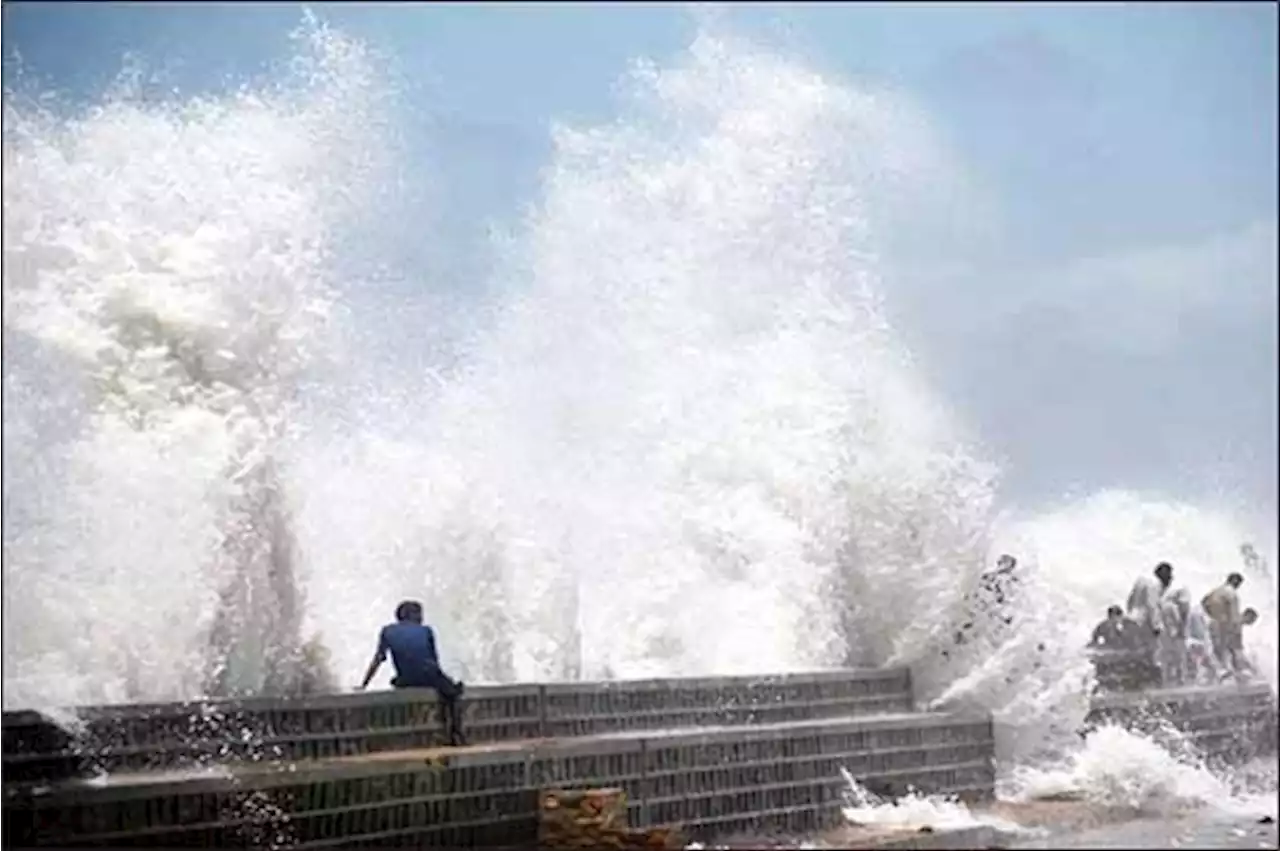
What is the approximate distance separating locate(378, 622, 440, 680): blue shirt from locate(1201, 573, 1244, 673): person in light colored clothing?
18.3ft

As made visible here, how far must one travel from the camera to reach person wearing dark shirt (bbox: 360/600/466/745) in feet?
24.4

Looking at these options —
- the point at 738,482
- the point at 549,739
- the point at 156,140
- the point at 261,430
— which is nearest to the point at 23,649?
the point at 261,430

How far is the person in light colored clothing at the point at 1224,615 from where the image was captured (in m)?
11.7

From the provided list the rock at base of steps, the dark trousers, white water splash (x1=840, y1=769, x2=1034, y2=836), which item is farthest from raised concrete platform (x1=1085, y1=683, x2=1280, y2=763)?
the dark trousers

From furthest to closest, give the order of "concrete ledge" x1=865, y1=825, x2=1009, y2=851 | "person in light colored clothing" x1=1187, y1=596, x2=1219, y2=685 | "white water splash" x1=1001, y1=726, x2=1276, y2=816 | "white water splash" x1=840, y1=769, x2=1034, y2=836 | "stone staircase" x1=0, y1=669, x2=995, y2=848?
"person in light colored clothing" x1=1187, y1=596, x2=1219, y2=685, "white water splash" x1=1001, y1=726, x2=1276, y2=816, "white water splash" x1=840, y1=769, x2=1034, y2=836, "concrete ledge" x1=865, y1=825, x2=1009, y2=851, "stone staircase" x1=0, y1=669, x2=995, y2=848

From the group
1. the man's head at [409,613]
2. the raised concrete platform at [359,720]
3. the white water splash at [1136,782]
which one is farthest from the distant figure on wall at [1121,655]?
the man's head at [409,613]

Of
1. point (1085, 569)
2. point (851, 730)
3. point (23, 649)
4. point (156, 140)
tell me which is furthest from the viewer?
point (1085, 569)

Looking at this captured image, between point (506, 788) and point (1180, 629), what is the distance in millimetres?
5943

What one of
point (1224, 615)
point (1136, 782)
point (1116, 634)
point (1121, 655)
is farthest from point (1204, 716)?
point (1136, 782)

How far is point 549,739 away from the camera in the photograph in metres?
7.63

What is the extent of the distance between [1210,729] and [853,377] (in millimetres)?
3354

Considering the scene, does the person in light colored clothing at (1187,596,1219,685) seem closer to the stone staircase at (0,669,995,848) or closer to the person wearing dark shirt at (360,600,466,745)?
the stone staircase at (0,669,995,848)

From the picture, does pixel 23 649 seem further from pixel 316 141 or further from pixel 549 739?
pixel 316 141

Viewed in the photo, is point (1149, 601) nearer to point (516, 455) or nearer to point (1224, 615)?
point (1224, 615)
